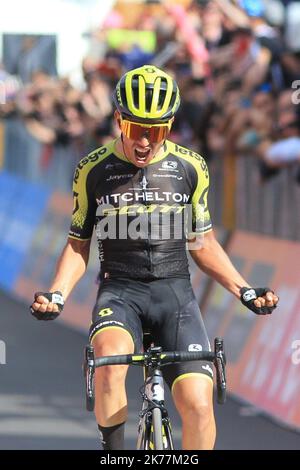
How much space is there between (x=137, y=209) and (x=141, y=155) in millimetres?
282

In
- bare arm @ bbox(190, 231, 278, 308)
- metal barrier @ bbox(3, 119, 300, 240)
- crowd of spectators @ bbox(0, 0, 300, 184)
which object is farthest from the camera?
crowd of spectators @ bbox(0, 0, 300, 184)

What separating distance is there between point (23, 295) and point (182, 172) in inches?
445

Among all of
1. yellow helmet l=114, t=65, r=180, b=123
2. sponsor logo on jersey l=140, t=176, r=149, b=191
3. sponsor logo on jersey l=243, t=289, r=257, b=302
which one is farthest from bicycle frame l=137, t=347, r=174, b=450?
yellow helmet l=114, t=65, r=180, b=123

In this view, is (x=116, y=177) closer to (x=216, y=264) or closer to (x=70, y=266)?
(x=70, y=266)

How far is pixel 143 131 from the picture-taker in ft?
22.6

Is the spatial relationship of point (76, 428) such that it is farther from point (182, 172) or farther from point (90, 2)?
point (90, 2)

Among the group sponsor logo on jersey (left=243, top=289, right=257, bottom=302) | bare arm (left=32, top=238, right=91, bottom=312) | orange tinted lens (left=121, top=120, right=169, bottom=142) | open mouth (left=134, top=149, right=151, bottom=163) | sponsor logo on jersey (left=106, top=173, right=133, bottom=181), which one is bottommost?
sponsor logo on jersey (left=243, top=289, right=257, bottom=302)

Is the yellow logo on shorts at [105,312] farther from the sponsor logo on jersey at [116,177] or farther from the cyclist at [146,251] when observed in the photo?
the sponsor logo on jersey at [116,177]

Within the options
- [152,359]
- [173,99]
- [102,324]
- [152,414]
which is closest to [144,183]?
[173,99]

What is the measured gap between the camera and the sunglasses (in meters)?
6.87

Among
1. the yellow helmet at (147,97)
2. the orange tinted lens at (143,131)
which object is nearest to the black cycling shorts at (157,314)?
the orange tinted lens at (143,131)

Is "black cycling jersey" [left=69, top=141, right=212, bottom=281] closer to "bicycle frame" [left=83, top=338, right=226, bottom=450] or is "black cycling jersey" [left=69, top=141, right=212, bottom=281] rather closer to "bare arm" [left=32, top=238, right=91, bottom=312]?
"bare arm" [left=32, top=238, right=91, bottom=312]

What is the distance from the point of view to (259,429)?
10.3 m

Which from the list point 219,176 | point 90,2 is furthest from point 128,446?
point 90,2
